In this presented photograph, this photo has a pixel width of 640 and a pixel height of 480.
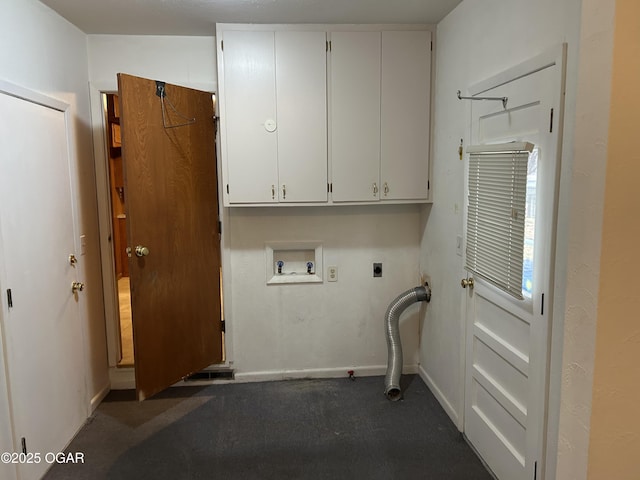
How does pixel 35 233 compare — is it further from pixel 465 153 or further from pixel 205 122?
pixel 465 153

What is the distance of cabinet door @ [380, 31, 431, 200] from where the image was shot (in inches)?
116

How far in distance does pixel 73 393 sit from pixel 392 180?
242 centimetres

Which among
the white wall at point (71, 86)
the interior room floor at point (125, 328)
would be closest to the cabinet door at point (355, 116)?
the white wall at point (71, 86)

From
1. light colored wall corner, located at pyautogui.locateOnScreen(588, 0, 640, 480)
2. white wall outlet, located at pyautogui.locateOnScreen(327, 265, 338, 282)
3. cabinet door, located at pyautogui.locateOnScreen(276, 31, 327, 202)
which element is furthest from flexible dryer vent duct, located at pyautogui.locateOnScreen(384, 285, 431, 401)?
light colored wall corner, located at pyautogui.locateOnScreen(588, 0, 640, 480)

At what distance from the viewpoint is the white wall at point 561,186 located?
122cm

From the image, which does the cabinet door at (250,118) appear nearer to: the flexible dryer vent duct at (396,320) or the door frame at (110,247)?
the door frame at (110,247)

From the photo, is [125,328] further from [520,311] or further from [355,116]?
[520,311]

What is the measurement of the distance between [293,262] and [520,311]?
1.79 m

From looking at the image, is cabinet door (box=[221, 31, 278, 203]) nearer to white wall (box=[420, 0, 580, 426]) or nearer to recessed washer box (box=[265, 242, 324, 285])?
recessed washer box (box=[265, 242, 324, 285])

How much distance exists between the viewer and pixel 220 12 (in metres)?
2.64

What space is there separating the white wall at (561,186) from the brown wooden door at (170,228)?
157 cm

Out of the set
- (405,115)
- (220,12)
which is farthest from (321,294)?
(220,12)

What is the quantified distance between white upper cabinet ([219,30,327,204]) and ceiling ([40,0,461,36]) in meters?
0.16

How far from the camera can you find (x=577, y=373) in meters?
1.31
